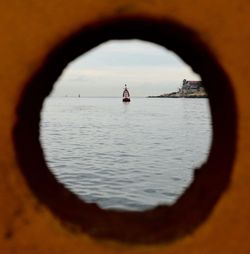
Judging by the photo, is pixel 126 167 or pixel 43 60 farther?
pixel 126 167

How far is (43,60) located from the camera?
9.92 ft

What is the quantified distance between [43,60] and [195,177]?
1.21 meters

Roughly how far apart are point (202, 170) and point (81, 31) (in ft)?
3.77

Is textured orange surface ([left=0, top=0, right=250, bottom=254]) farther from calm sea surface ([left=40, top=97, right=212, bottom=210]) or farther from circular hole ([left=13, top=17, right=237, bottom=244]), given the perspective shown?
calm sea surface ([left=40, top=97, right=212, bottom=210])

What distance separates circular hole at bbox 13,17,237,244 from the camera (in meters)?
3.03

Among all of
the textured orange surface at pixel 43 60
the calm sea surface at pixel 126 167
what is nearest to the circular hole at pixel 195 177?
the textured orange surface at pixel 43 60

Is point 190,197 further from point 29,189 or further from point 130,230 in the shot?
point 29,189

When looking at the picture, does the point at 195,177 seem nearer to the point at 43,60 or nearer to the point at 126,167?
the point at 43,60

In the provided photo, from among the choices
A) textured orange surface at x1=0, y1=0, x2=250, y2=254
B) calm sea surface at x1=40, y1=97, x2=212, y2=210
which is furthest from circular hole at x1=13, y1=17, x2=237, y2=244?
calm sea surface at x1=40, y1=97, x2=212, y2=210

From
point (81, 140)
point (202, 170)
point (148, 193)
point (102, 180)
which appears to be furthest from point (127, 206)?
point (81, 140)

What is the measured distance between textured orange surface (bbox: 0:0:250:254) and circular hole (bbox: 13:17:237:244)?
4 centimetres

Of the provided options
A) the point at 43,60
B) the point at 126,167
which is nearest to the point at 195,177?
the point at 43,60

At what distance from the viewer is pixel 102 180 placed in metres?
17.2

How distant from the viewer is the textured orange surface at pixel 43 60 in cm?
297
